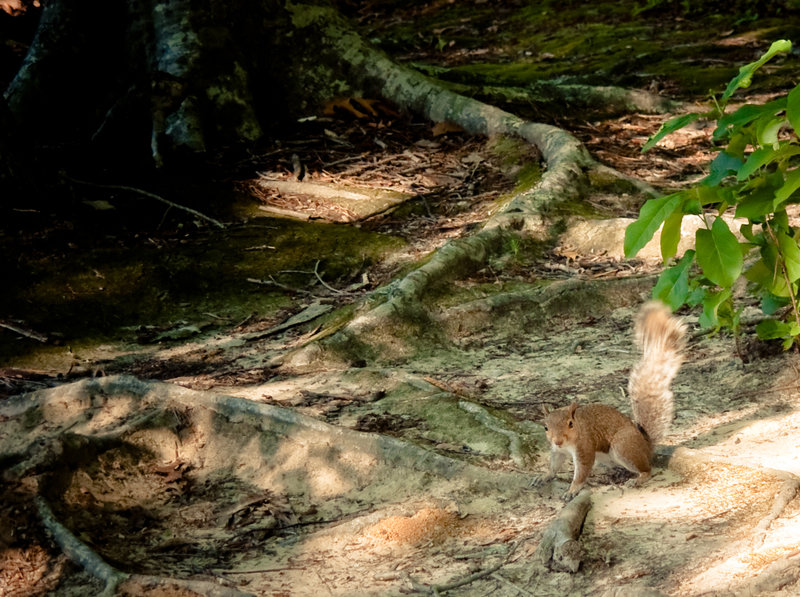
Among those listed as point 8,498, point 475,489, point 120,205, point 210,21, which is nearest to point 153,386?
point 8,498

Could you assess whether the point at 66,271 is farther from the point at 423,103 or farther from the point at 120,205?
the point at 423,103

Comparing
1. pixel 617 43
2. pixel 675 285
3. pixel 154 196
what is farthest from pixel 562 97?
pixel 675 285

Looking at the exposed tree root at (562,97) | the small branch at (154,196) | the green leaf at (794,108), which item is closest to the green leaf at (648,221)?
the green leaf at (794,108)

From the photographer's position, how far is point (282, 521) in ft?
12.8

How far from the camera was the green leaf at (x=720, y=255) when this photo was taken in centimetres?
317

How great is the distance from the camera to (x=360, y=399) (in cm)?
474

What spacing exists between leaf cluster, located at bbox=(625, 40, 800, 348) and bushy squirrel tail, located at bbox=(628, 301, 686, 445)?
139mm

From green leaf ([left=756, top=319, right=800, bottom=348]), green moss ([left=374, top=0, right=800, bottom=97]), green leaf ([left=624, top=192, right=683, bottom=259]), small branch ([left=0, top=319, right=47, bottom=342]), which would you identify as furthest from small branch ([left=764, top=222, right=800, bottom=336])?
green moss ([left=374, top=0, right=800, bottom=97])

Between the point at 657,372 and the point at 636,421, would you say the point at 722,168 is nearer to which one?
the point at 657,372

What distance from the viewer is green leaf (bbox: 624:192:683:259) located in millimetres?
3113

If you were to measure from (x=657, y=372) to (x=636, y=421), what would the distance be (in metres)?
0.21

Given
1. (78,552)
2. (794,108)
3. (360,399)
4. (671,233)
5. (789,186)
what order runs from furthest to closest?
(360,399) → (78,552) → (671,233) → (789,186) → (794,108)

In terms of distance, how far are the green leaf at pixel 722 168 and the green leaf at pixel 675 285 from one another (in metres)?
0.36

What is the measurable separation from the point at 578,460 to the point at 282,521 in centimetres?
119
